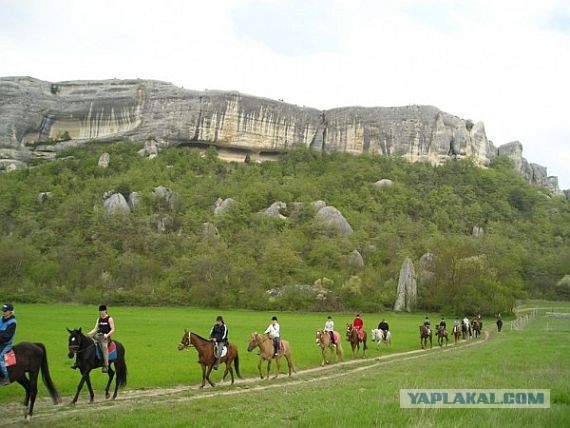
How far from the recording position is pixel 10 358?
1314cm

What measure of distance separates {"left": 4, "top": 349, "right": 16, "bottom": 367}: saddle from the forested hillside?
5485cm

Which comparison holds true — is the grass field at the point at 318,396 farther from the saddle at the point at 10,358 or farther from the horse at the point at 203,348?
the saddle at the point at 10,358

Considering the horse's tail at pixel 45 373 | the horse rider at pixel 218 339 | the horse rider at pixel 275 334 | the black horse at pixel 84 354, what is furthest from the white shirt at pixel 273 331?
the horse's tail at pixel 45 373

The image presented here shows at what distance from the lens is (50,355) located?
78.9ft

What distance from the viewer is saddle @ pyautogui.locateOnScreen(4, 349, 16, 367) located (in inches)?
513

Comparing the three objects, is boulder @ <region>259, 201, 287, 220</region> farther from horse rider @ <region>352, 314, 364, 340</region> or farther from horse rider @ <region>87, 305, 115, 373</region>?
horse rider @ <region>87, 305, 115, 373</region>

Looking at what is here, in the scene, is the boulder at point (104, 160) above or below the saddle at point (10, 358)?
above

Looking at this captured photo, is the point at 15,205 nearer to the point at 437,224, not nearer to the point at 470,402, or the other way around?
the point at 437,224

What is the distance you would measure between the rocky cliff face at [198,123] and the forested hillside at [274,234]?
4791mm

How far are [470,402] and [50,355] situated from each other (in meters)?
18.8

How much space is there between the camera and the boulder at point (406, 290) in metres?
68.3

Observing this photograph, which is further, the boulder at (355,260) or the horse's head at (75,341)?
the boulder at (355,260)

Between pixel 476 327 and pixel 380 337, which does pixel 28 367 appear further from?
pixel 476 327

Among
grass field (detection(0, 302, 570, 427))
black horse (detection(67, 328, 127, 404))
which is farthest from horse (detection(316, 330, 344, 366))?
black horse (detection(67, 328, 127, 404))
